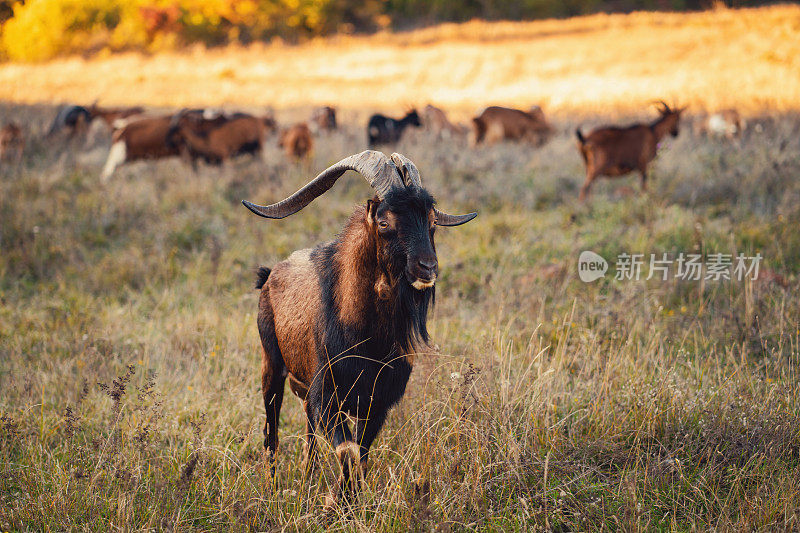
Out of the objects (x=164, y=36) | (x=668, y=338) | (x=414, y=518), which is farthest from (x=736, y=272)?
(x=164, y=36)

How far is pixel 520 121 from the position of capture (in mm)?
14961

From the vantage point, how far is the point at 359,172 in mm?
3240

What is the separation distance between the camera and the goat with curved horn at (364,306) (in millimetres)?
2961

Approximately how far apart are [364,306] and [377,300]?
9 cm

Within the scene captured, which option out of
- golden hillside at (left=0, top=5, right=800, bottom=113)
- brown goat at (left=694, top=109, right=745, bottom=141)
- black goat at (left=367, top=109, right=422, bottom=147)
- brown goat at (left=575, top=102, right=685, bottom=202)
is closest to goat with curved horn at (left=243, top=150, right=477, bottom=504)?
brown goat at (left=575, top=102, right=685, bottom=202)

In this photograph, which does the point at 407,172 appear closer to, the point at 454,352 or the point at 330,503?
the point at 330,503

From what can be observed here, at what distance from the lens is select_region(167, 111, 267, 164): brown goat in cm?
1193

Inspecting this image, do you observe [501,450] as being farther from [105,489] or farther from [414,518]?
[105,489]

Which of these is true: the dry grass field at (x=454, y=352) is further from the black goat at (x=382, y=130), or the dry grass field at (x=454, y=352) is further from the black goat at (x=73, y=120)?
the black goat at (x=73, y=120)

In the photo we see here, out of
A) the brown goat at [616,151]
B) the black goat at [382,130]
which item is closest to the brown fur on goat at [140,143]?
the black goat at [382,130]

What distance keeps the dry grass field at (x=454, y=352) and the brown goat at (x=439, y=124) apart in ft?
4.90

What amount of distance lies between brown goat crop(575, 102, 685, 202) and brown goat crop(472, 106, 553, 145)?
4827 millimetres

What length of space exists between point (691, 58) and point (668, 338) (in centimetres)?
2694

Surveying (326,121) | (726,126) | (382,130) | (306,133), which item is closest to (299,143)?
(306,133)
